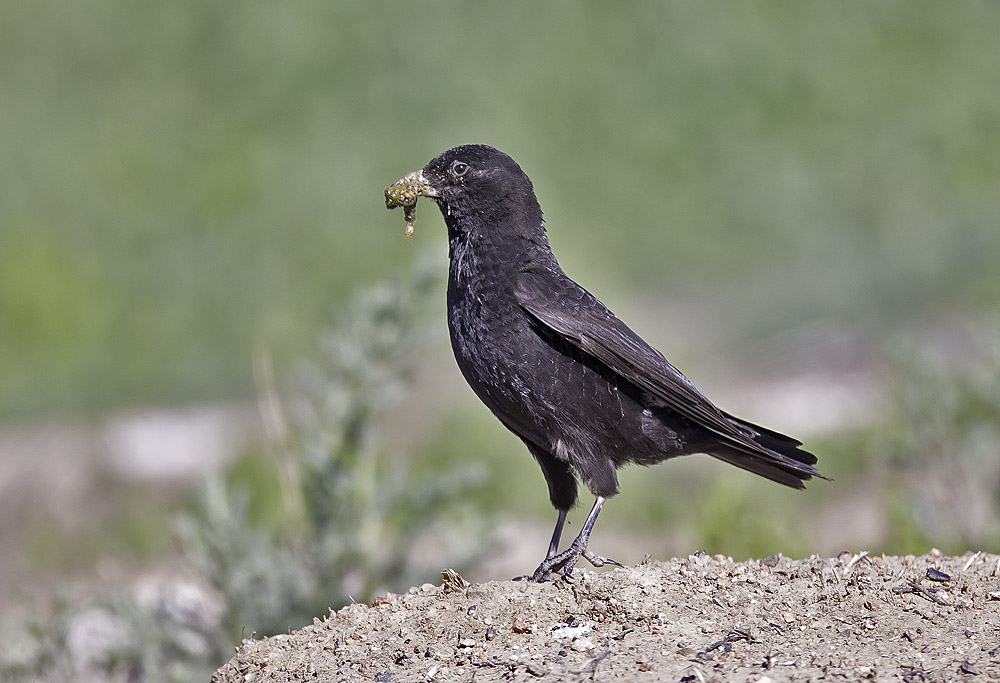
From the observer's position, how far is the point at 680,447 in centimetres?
525

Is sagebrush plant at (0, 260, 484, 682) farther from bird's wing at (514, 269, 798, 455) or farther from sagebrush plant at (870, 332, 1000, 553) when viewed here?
sagebrush plant at (870, 332, 1000, 553)

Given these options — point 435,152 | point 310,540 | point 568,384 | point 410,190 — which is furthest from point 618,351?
point 435,152

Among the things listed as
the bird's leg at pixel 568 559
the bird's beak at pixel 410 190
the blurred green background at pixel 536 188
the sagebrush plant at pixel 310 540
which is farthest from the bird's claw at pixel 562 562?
the blurred green background at pixel 536 188

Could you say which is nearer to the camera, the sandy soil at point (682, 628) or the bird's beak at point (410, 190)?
the sandy soil at point (682, 628)

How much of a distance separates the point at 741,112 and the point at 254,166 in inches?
285

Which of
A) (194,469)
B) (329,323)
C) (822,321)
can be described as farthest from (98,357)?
(822,321)

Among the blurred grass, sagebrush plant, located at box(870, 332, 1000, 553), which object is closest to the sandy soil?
sagebrush plant, located at box(870, 332, 1000, 553)

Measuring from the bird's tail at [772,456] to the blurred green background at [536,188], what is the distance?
3570 millimetres

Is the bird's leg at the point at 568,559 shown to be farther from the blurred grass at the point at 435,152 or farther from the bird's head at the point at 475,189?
the blurred grass at the point at 435,152

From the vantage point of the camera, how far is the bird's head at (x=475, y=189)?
5.44 meters

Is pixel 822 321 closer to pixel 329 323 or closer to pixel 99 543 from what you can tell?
pixel 329 323

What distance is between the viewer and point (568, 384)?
502 cm

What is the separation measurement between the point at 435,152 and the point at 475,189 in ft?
38.5

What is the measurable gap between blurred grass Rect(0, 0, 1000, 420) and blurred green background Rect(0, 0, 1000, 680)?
0.05 metres
